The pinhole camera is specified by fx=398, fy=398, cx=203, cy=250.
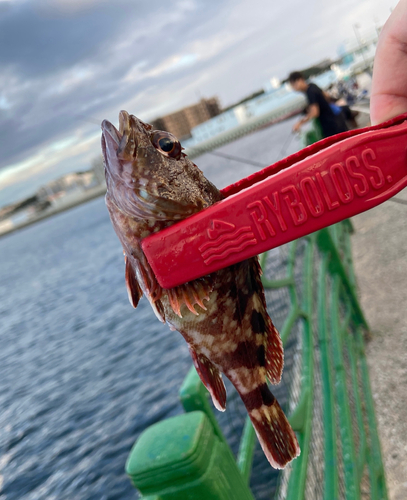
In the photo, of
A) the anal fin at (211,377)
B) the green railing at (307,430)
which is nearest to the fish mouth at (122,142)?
the anal fin at (211,377)

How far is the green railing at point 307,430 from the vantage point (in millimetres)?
1933

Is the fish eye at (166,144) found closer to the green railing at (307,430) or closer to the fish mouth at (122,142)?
the fish mouth at (122,142)

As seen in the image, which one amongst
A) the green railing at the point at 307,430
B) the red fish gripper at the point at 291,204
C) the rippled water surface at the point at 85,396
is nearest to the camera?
the red fish gripper at the point at 291,204

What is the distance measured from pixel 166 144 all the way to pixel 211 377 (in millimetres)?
638

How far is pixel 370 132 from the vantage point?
0.74m

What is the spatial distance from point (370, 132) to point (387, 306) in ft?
20.2

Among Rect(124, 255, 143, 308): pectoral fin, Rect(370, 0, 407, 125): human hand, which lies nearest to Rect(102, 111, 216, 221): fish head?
Rect(124, 255, 143, 308): pectoral fin

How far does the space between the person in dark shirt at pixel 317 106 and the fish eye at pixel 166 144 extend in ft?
19.5

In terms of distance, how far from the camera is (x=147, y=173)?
1024 mm

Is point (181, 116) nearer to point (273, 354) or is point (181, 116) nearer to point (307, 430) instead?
point (307, 430)

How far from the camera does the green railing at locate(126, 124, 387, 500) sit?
193 centimetres

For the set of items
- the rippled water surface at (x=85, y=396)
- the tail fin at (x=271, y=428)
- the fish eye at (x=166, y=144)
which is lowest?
the rippled water surface at (x=85, y=396)

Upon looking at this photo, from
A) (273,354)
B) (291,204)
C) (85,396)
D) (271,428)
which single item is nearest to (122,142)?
(291,204)

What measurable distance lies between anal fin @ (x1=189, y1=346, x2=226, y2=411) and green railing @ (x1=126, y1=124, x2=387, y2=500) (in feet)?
3.22
